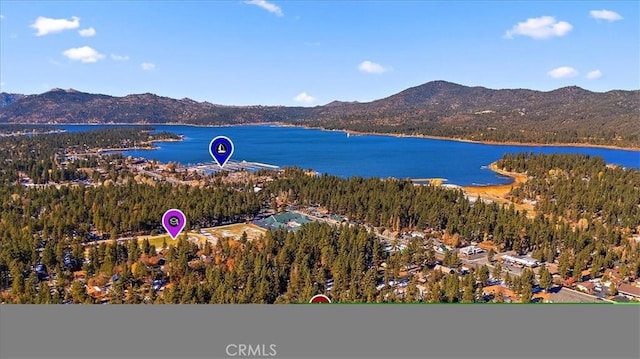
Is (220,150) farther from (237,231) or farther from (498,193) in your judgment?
(498,193)

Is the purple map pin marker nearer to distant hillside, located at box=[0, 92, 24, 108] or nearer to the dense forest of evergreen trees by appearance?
distant hillside, located at box=[0, 92, 24, 108]

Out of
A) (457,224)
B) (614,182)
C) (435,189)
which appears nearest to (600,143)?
(614,182)

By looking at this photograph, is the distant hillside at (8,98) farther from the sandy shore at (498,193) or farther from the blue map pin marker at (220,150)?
the sandy shore at (498,193)

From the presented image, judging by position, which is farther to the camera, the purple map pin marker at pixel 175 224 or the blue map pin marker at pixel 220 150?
the purple map pin marker at pixel 175 224

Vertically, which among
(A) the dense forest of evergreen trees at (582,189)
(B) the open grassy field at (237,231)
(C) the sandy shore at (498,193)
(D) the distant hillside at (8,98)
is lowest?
(B) the open grassy field at (237,231)

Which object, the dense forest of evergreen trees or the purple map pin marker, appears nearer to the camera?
the purple map pin marker

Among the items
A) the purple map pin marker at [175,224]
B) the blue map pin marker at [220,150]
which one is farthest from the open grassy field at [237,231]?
the blue map pin marker at [220,150]

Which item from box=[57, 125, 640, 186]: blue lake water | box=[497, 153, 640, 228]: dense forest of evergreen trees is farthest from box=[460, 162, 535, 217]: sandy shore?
box=[57, 125, 640, 186]: blue lake water
